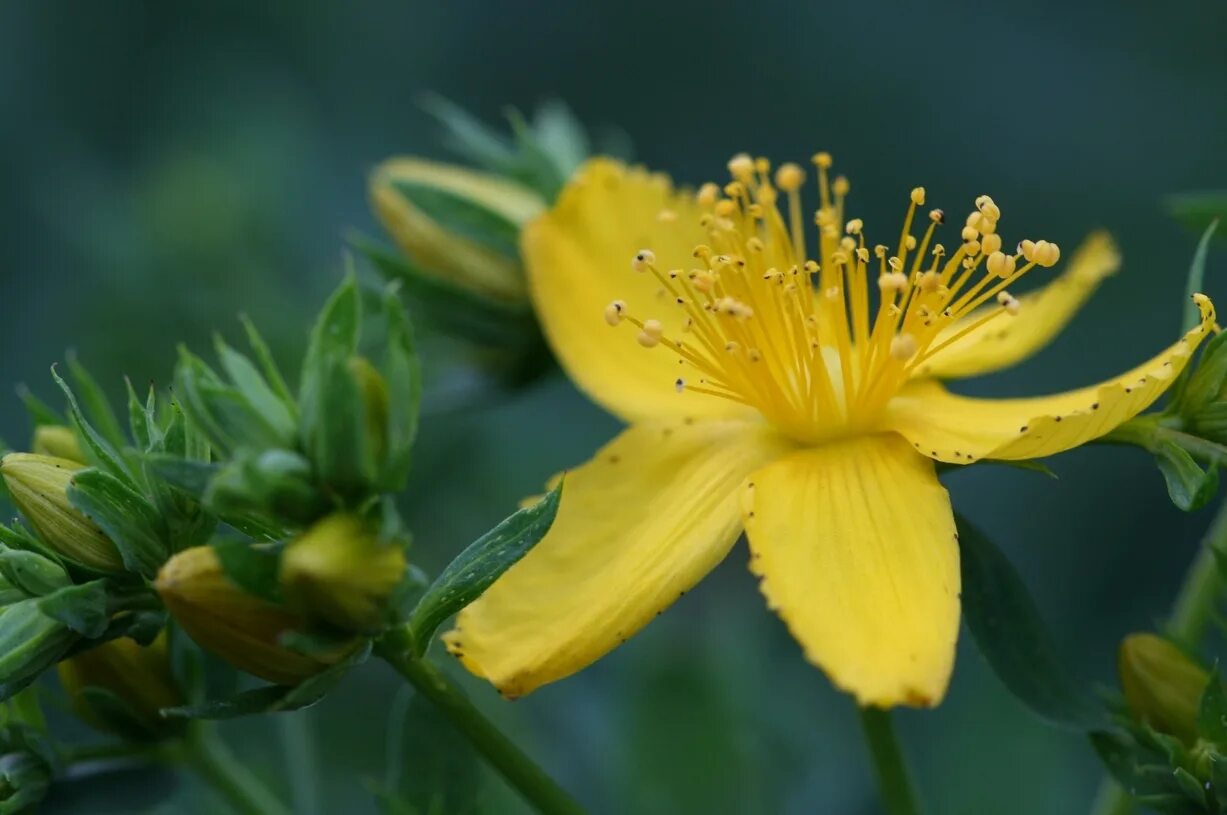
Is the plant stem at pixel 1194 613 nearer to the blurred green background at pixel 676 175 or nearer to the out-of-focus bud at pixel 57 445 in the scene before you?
the blurred green background at pixel 676 175

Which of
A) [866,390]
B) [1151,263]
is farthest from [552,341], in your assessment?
[1151,263]

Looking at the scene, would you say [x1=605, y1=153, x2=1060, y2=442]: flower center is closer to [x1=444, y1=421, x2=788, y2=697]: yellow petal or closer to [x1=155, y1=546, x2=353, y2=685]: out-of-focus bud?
[x1=444, y1=421, x2=788, y2=697]: yellow petal

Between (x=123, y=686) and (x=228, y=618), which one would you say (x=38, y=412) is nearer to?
(x=123, y=686)

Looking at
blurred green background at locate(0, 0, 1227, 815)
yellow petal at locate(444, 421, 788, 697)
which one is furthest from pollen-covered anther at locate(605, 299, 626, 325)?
blurred green background at locate(0, 0, 1227, 815)

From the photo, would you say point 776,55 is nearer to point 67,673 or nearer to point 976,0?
point 976,0

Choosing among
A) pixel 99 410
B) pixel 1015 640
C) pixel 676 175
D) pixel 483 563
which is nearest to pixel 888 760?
pixel 1015 640

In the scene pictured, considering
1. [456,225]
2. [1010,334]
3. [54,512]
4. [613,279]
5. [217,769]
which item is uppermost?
[54,512]

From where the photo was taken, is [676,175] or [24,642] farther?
[676,175]
